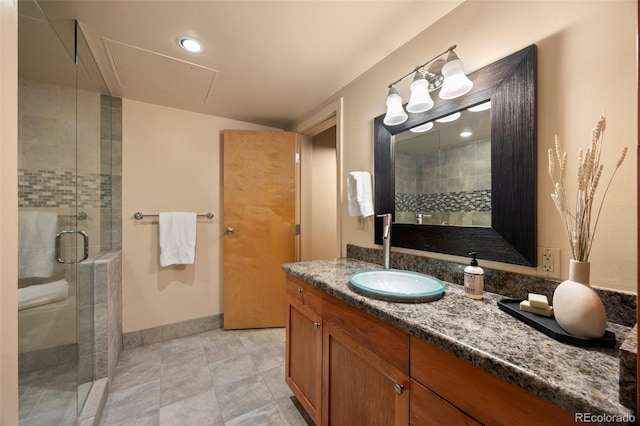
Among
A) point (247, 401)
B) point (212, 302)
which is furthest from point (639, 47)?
point (212, 302)

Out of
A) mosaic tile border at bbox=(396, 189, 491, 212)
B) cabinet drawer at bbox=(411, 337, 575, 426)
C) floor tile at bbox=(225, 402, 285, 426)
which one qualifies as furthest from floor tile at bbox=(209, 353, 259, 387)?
mosaic tile border at bbox=(396, 189, 491, 212)

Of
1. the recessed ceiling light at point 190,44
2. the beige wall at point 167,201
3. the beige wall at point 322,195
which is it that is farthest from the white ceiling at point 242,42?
the beige wall at point 322,195

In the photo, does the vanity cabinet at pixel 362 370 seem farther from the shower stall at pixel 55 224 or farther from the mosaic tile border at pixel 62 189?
the mosaic tile border at pixel 62 189

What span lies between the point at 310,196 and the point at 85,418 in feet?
7.07

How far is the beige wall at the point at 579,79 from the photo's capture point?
74 centimetres

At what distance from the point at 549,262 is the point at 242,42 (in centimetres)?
181

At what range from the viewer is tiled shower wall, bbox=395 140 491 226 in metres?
1.08

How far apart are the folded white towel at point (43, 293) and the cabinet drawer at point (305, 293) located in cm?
141

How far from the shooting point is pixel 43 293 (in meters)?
1.49

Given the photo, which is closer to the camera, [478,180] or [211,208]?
[478,180]

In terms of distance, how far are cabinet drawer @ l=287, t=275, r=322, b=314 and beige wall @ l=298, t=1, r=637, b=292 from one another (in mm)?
778

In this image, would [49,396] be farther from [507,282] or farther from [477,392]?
[507,282]

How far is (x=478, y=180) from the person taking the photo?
1100 mm

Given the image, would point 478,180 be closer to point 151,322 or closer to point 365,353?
point 365,353
